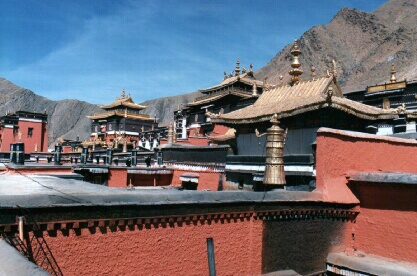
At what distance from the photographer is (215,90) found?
146ft

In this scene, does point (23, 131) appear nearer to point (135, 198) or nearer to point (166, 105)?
point (135, 198)

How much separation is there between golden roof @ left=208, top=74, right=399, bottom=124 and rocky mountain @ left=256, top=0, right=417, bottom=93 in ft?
259

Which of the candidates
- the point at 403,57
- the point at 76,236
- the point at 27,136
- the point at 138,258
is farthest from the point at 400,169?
the point at 403,57

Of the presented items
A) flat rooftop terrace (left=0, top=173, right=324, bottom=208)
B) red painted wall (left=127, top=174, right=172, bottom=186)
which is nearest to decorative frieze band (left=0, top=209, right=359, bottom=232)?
flat rooftop terrace (left=0, top=173, right=324, bottom=208)

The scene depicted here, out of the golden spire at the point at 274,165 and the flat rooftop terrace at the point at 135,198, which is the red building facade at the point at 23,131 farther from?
the flat rooftop terrace at the point at 135,198

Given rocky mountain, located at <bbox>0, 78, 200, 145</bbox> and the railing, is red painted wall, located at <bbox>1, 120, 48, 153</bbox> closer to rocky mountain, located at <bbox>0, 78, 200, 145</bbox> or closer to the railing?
the railing

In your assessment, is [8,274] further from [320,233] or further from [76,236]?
[320,233]

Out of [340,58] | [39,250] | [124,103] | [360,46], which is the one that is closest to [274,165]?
[39,250]

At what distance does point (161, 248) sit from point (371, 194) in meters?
5.15

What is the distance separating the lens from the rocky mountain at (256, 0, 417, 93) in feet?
305

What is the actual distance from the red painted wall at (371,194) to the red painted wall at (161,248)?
253cm

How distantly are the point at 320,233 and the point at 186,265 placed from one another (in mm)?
3386

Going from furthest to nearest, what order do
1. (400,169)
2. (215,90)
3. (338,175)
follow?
(215,90)
(400,169)
(338,175)

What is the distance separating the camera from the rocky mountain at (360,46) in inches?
3659
